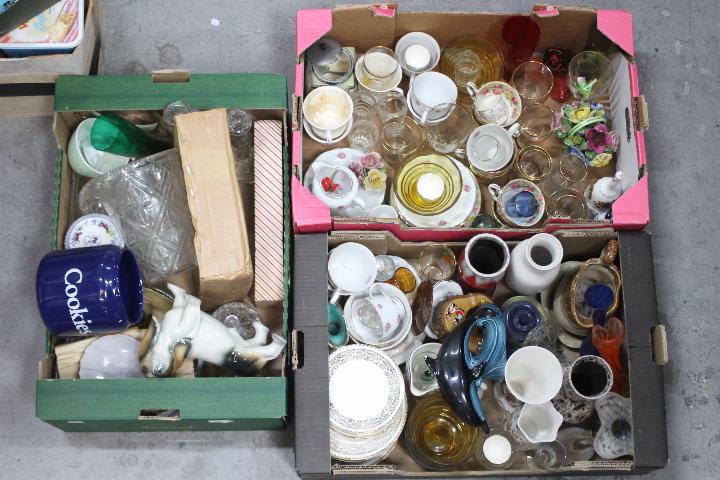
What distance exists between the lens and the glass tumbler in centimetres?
138

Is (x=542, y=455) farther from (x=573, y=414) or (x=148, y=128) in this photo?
(x=148, y=128)

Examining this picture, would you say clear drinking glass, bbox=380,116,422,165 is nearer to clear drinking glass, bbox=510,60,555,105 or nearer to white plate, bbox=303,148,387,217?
white plate, bbox=303,148,387,217

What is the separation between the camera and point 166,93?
4.30 ft

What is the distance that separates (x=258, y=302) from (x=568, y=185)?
60 cm

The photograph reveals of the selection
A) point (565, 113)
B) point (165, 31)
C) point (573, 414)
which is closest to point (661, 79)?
point (565, 113)

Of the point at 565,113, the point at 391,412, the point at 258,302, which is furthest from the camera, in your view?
the point at 565,113

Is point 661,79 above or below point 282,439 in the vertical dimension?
above

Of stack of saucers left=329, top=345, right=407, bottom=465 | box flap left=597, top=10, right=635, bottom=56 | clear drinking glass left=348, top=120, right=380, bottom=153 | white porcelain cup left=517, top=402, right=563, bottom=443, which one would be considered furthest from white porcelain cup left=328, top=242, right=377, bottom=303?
box flap left=597, top=10, right=635, bottom=56

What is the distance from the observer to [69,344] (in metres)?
1.21

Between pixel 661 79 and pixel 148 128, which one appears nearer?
pixel 148 128

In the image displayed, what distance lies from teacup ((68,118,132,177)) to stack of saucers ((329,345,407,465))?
1.75ft

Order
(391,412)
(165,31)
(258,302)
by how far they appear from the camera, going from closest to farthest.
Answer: (391,412) < (258,302) < (165,31)

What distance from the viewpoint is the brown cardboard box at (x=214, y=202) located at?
3.97ft

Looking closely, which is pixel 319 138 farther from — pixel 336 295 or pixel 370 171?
pixel 336 295
